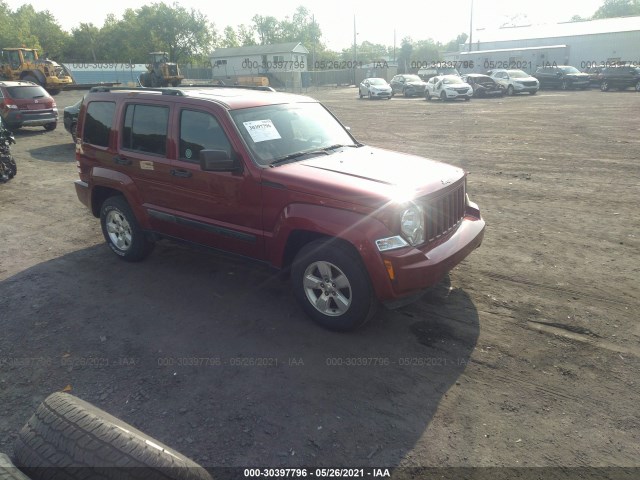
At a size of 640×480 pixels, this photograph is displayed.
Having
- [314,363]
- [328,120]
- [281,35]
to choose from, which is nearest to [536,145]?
[328,120]

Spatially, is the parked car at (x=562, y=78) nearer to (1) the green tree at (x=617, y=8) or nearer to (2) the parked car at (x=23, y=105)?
(2) the parked car at (x=23, y=105)

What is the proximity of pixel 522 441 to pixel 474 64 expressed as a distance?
52345mm

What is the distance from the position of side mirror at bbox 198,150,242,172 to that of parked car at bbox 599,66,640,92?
3484 centimetres

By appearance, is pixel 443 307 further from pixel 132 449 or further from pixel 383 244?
pixel 132 449

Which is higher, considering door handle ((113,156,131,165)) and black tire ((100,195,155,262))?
door handle ((113,156,131,165))

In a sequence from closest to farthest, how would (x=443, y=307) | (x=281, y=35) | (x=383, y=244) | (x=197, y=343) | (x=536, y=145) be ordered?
(x=383, y=244) < (x=197, y=343) < (x=443, y=307) < (x=536, y=145) < (x=281, y=35)

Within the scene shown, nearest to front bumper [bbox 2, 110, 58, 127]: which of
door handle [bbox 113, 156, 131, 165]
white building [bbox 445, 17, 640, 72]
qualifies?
door handle [bbox 113, 156, 131, 165]

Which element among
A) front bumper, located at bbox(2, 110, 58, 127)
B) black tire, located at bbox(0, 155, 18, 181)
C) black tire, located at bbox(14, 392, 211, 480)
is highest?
front bumper, located at bbox(2, 110, 58, 127)

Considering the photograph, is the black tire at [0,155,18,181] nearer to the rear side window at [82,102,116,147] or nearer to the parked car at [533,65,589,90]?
the rear side window at [82,102,116,147]

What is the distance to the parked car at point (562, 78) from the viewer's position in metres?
33.9

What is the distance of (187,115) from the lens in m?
4.94

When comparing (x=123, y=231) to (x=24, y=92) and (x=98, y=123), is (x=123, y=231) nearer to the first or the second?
(x=98, y=123)

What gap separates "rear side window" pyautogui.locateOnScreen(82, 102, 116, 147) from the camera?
574 cm

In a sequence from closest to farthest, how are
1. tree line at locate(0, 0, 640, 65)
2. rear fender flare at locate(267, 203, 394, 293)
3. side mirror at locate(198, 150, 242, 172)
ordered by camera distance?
rear fender flare at locate(267, 203, 394, 293), side mirror at locate(198, 150, 242, 172), tree line at locate(0, 0, 640, 65)
